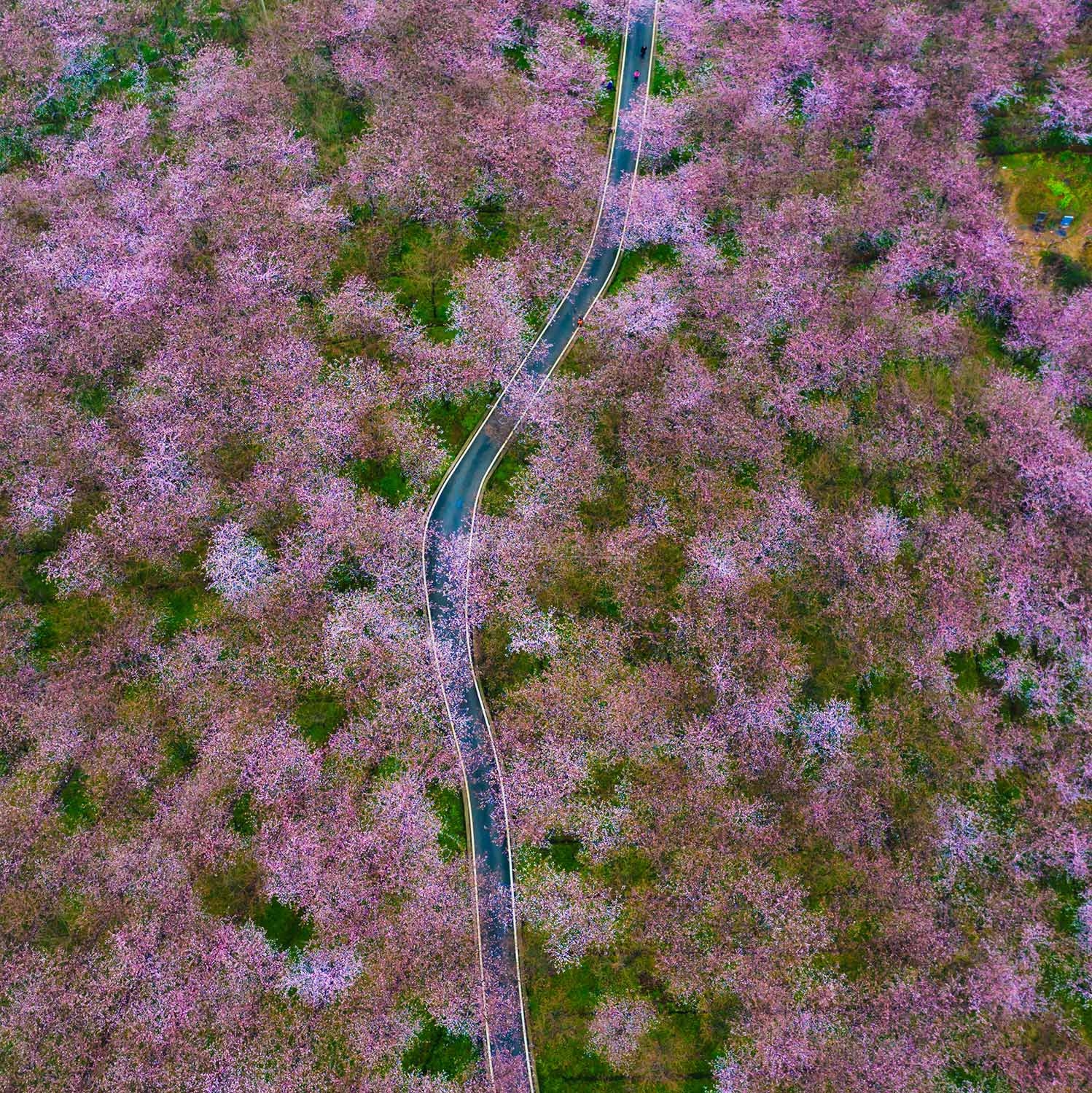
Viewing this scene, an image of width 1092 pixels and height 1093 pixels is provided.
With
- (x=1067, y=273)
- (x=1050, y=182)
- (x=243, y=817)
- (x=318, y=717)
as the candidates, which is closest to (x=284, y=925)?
(x=243, y=817)

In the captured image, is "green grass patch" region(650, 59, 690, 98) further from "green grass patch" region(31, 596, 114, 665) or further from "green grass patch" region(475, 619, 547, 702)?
"green grass patch" region(31, 596, 114, 665)

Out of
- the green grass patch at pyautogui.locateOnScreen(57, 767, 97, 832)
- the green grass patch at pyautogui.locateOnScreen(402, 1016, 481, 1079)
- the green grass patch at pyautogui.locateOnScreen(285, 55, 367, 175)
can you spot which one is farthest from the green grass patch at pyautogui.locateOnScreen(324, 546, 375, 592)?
the green grass patch at pyautogui.locateOnScreen(285, 55, 367, 175)

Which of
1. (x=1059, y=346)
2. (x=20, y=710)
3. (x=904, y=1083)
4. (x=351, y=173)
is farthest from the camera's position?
(x=351, y=173)

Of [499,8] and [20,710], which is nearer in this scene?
[20,710]

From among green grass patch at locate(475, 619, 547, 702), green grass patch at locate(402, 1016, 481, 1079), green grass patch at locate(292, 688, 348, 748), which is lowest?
green grass patch at locate(402, 1016, 481, 1079)

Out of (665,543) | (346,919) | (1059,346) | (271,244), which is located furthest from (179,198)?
(1059,346)

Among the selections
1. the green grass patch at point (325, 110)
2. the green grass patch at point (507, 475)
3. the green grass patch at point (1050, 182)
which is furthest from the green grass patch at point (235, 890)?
the green grass patch at point (1050, 182)

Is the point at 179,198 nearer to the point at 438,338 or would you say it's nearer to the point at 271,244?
the point at 271,244
